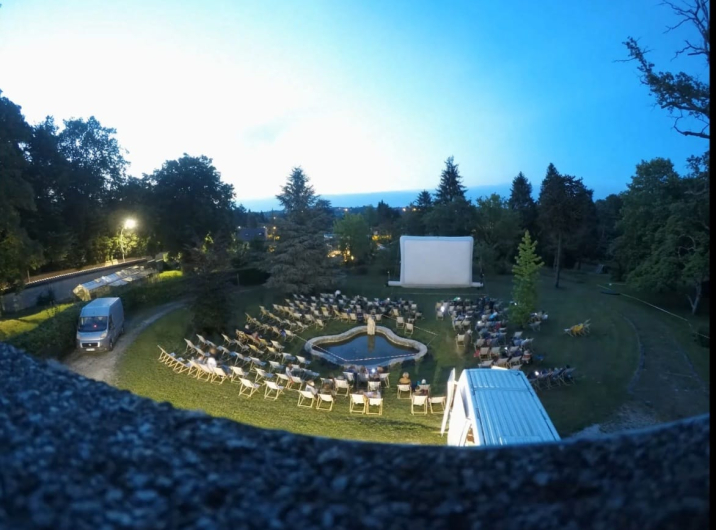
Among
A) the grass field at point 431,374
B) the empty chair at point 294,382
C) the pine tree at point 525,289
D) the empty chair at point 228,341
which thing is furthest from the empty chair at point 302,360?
the pine tree at point 525,289

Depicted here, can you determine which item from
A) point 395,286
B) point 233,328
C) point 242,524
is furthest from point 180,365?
point 395,286

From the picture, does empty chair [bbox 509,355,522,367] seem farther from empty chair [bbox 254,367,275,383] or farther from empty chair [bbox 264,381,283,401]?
empty chair [bbox 254,367,275,383]

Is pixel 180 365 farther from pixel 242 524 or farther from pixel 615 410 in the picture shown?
pixel 242 524

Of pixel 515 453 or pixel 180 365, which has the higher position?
pixel 515 453

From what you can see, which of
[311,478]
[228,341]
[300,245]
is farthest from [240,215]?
[311,478]

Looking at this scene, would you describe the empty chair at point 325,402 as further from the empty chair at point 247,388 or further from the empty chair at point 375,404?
the empty chair at point 247,388

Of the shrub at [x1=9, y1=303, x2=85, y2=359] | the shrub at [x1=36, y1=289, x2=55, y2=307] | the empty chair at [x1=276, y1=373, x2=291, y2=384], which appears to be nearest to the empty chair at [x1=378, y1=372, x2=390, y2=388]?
the empty chair at [x1=276, y1=373, x2=291, y2=384]
